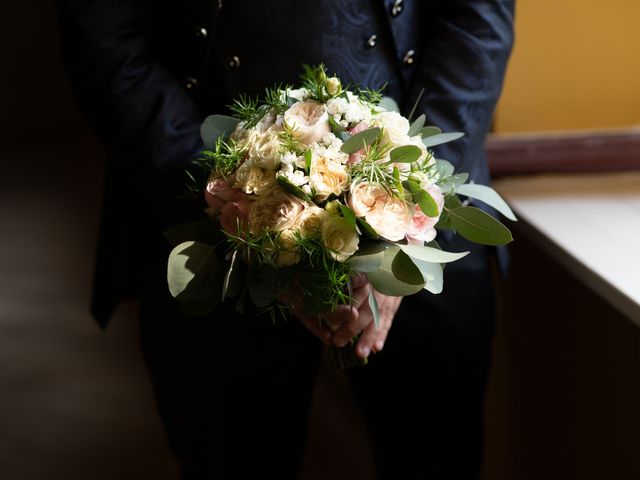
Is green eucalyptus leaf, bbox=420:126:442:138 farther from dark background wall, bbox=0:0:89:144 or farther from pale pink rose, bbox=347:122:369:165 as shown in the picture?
dark background wall, bbox=0:0:89:144

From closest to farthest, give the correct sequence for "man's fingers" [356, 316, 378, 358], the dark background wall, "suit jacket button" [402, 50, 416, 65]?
"man's fingers" [356, 316, 378, 358] < "suit jacket button" [402, 50, 416, 65] < the dark background wall

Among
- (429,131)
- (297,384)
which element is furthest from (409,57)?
(297,384)

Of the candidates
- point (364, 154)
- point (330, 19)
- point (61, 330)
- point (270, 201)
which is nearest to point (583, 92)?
point (330, 19)

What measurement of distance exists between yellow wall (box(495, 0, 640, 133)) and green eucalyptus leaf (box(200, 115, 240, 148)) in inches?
27.5

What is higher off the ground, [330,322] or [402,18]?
[402,18]

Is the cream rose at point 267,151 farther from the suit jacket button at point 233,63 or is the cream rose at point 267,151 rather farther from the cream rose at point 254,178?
the suit jacket button at point 233,63

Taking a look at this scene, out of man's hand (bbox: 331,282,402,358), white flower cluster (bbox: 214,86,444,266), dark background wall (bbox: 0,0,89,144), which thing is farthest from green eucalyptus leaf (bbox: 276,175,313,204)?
dark background wall (bbox: 0,0,89,144)

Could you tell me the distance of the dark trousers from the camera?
1.19 meters

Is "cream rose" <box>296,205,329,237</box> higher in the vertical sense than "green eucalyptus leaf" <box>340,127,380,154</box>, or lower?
lower

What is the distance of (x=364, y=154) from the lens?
85 centimetres

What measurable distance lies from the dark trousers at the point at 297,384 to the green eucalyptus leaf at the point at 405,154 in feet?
1.40

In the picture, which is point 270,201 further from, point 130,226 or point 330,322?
point 130,226

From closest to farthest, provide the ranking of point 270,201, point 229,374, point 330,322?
point 270,201 < point 330,322 < point 229,374

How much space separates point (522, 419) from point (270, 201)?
1.17 metres
